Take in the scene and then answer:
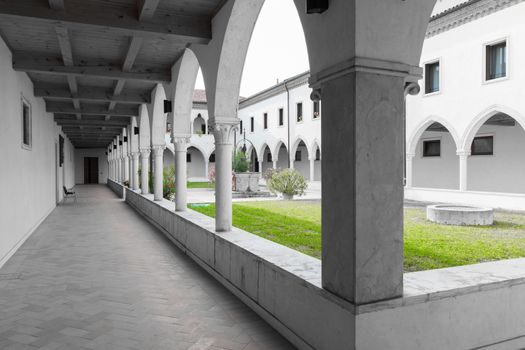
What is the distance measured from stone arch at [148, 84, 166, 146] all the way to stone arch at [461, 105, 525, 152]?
35.3 feet

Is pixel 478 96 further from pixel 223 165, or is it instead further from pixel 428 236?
pixel 223 165

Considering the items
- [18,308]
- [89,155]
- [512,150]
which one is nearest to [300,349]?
[18,308]

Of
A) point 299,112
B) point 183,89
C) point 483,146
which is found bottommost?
point 483,146

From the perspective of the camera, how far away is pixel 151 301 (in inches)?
180

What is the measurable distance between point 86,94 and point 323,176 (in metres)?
9.36

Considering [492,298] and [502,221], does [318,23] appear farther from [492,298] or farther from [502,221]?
[502,221]

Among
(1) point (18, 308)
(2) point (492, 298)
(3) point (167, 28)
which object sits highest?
(3) point (167, 28)

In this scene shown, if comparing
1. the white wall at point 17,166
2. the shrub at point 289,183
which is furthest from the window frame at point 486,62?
the white wall at point 17,166

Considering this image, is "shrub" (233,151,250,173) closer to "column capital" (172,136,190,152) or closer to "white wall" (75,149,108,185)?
"column capital" (172,136,190,152)

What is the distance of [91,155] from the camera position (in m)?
35.9

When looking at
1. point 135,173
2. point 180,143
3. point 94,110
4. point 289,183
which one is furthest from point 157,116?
point 289,183

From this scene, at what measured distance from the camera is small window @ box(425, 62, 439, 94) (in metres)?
16.3

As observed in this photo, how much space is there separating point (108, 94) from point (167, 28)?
5.94 meters

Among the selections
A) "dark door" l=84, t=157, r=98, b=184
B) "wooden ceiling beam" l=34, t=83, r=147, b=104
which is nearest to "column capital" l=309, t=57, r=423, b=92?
"wooden ceiling beam" l=34, t=83, r=147, b=104
